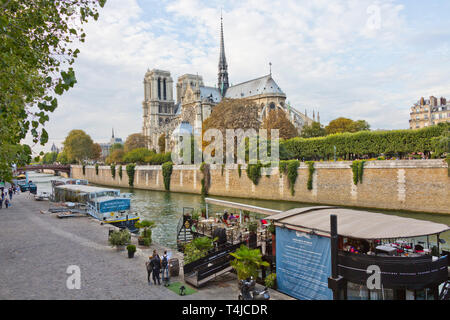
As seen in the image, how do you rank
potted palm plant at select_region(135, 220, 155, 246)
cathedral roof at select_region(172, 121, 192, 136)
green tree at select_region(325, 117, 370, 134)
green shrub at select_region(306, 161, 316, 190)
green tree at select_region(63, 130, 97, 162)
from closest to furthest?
potted palm plant at select_region(135, 220, 155, 246), green shrub at select_region(306, 161, 316, 190), green tree at select_region(325, 117, 370, 134), cathedral roof at select_region(172, 121, 192, 136), green tree at select_region(63, 130, 97, 162)

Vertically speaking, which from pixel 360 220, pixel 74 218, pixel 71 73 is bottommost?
pixel 74 218

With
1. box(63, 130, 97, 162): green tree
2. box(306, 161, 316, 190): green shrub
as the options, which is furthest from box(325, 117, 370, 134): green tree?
box(63, 130, 97, 162): green tree

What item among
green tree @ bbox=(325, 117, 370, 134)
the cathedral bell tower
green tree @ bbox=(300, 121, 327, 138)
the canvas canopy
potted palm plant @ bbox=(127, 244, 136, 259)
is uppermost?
the cathedral bell tower

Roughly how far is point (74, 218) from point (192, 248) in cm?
1383

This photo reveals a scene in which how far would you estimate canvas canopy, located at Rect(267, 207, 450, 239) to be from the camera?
7.64 metres

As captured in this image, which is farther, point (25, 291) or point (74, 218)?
point (74, 218)

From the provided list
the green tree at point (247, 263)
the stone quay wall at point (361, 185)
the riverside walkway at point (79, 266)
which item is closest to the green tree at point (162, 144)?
the stone quay wall at point (361, 185)

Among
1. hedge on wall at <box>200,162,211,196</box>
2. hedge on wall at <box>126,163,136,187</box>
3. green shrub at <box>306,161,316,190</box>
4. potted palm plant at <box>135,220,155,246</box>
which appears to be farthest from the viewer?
hedge on wall at <box>126,163,136,187</box>

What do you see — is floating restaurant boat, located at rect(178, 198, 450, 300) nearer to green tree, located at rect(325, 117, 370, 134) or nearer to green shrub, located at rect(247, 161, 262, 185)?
green shrub, located at rect(247, 161, 262, 185)

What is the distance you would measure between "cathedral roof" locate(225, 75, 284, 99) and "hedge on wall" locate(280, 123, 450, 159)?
120 ft
